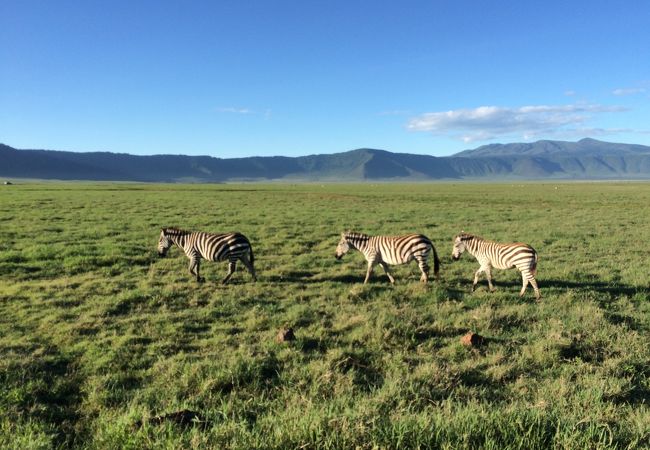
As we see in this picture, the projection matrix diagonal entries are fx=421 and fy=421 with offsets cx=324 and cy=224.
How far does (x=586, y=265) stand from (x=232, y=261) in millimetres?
12517

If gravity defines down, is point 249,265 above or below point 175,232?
below

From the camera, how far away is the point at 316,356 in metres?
7.39

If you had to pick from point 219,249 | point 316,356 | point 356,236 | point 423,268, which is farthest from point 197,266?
point 423,268

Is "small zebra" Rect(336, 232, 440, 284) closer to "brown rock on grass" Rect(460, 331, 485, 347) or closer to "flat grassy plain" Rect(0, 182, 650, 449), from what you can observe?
"flat grassy plain" Rect(0, 182, 650, 449)

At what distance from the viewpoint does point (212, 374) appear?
6.51 m

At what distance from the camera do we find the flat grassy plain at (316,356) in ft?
14.2

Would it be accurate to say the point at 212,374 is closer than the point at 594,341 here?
Yes

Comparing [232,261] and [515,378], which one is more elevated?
[232,261]

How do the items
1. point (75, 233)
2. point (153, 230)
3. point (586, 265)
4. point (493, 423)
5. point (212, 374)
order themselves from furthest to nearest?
point (153, 230), point (75, 233), point (586, 265), point (212, 374), point (493, 423)

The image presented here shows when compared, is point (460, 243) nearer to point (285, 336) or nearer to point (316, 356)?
point (285, 336)

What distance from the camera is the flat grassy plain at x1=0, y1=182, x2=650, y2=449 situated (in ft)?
14.2

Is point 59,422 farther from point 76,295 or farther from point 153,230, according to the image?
point 153,230

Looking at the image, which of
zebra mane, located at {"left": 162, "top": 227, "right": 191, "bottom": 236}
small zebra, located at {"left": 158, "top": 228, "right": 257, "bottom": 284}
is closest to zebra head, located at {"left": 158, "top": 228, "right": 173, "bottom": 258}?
zebra mane, located at {"left": 162, "top": 227, "right": 191, "bottom": 236}

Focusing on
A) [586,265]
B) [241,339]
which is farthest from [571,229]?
[241,339]
